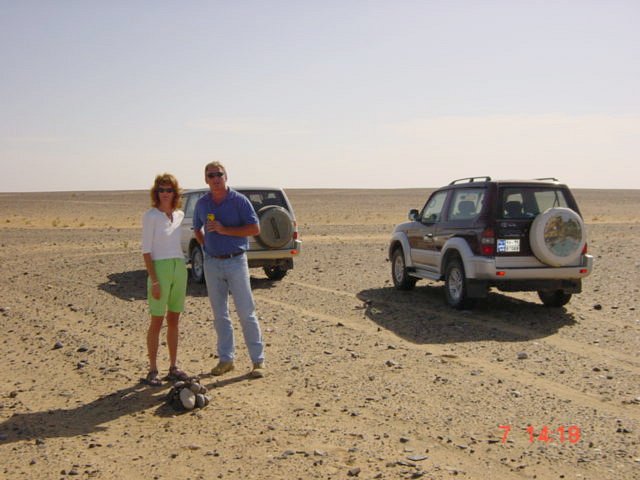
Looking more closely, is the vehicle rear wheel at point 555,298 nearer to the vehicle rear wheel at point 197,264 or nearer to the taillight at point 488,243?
the taillight at point 488,243

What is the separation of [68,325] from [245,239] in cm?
415

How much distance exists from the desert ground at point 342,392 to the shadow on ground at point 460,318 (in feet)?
0.13

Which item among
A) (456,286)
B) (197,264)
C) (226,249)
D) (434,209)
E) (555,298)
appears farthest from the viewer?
(197,264)

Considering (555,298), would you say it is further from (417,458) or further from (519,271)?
(417,458)

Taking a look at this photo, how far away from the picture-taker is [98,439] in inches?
211

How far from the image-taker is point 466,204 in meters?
10.9

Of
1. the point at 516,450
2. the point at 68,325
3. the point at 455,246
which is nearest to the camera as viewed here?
the point at 516,450

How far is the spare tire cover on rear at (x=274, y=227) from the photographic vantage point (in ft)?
42.9

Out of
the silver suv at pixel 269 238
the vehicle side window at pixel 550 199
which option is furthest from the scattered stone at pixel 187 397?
the silver suv at pixel 269 238

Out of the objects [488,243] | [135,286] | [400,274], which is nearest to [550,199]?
[488,243]

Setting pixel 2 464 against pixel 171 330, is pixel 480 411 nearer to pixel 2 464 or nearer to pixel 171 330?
pixel 171 330

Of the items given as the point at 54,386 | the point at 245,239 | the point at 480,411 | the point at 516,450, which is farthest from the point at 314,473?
the point at 54,386

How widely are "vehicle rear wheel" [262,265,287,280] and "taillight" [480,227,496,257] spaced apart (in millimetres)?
5455

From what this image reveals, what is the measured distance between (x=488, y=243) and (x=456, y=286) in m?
1.07
